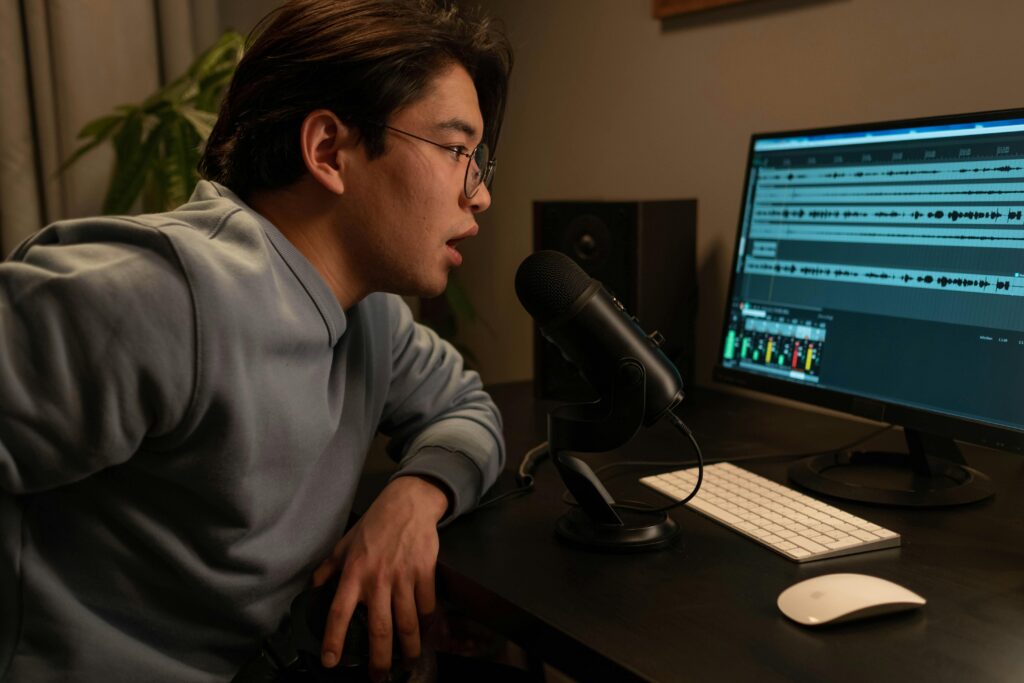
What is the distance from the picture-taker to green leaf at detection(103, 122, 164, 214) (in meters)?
1.81

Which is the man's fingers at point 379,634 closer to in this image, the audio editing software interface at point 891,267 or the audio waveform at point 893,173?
the audio editing software interface at point 891,267

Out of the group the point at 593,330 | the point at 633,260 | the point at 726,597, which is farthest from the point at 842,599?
the point at 633,260

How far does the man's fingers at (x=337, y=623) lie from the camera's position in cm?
88

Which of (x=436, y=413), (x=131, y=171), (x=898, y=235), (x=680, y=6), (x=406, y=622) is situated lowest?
(x=406, y=622)

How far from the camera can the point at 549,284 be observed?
984 mm

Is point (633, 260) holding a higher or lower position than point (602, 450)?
higher

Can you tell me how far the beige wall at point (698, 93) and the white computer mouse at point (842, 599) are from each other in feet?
2.82

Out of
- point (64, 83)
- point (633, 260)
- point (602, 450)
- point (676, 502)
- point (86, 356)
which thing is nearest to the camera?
point (86, 356)

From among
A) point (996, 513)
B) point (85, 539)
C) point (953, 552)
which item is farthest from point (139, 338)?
point (996, 513)

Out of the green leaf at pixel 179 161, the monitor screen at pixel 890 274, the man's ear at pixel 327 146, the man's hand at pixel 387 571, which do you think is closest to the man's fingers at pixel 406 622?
the man's hand at pixel 387 571

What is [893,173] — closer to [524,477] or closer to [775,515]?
[775,515]

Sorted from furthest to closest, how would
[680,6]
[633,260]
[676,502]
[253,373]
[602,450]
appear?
1. [680,6]
2. [633,260]
3. [676,502]
4. [602,450]
5. [253,373]

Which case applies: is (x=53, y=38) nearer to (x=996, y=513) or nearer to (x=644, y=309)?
(x=644, y=309)

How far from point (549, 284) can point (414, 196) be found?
21cm
